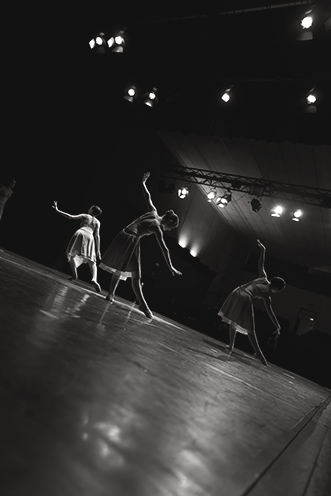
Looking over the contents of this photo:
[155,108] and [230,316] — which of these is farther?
[155,108]

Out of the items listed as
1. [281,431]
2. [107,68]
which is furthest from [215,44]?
[281,431]

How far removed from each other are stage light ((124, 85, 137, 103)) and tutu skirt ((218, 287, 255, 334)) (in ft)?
17.5

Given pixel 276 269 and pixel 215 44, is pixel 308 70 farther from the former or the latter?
pixel 276 269

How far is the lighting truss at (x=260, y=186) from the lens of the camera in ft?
33.0

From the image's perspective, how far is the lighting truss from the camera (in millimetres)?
10070

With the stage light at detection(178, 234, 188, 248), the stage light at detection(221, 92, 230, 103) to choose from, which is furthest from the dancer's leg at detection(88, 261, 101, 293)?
the stage light at detection(178, 234, 188, 248)

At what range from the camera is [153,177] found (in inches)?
490

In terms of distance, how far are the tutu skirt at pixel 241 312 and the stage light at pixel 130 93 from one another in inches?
209

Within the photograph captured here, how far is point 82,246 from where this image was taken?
563 centimetres

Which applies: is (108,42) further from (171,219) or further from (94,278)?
(171,219)

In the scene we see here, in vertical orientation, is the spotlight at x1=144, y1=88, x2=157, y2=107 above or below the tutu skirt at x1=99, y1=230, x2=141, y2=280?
above

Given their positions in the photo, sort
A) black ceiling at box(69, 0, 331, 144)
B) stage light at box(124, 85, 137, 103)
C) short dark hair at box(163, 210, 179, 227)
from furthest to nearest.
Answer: stage light at box(124, 85, 137, 103) < black ceiling at box(69, 0, 331, 144) < short dark hair at box(163, 210, 179, 227)

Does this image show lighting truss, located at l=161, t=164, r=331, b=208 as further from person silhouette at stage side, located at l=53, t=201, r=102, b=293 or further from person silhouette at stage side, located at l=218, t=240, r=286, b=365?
person silhouette at stage side, located at l=218, t=240, r=286, b=365

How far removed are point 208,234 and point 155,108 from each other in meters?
9.81
